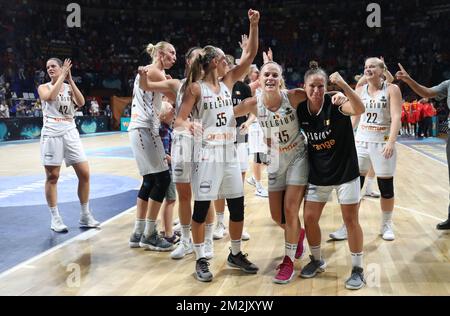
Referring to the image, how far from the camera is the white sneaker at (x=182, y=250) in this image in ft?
14.6

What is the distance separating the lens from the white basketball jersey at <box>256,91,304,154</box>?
12.5 ft

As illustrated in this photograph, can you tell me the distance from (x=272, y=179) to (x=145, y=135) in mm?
1461

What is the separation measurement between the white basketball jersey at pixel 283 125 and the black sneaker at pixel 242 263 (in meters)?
1.02

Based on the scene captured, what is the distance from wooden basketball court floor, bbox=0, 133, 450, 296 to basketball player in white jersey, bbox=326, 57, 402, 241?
0.47 m

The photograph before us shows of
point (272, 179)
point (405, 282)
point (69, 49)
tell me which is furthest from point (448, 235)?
point (69, 49)

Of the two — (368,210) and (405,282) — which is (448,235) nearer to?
(368,210)

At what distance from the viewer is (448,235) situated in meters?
5.19

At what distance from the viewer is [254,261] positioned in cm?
436

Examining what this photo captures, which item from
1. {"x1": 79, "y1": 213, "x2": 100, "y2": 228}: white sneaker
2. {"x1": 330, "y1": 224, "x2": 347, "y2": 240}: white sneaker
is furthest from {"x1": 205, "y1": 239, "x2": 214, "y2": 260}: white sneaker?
{"x1": 79, "y1": 213, "x2": 100, "y2": 228}: white sneaker

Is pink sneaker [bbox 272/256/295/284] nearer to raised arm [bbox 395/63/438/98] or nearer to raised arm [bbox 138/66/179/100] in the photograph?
raised arm [bbox 138/66/179/100]

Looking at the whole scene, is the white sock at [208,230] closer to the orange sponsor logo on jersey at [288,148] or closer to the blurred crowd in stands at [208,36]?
the orange sponsor logo on jersey at [288,148]

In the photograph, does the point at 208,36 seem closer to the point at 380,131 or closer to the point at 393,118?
the point at 380,131

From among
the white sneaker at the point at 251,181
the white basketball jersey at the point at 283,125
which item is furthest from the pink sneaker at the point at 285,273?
the white sneaker at the point at 251,181

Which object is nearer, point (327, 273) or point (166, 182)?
point (327, 273)
